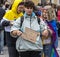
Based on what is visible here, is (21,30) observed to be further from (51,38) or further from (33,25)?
(51,38)

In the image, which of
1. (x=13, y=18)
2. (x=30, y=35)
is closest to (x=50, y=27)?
(x=13, y=18)

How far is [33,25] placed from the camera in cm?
545

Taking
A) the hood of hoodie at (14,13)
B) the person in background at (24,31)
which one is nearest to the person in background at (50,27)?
the hood of hoodie at (14,13)

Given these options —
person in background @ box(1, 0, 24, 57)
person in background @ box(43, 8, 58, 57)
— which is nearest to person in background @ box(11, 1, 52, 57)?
person in background @ box(1, 0, 24, 57)

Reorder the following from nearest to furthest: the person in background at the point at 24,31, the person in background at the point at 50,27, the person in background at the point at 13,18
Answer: the person in background at the point at 24,31, the person in background at the point at 13,18, the person in background at the point at 50,27

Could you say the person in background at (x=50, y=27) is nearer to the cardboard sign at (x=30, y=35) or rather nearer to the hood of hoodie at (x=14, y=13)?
the hood of hoodie at (x=14, y=13)

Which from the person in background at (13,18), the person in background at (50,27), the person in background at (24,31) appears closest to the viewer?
the person in background at (24,31)

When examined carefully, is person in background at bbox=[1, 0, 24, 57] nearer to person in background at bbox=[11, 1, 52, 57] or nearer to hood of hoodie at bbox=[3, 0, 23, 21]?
hood of hoodie at bbox=[3, 0, 23, 21]

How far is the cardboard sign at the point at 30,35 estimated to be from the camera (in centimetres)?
545

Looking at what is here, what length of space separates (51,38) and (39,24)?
1.65 meters

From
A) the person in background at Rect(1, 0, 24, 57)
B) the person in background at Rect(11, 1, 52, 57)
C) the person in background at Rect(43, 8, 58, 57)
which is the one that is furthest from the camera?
the person in background at Rect(43, 8, 58, 57)

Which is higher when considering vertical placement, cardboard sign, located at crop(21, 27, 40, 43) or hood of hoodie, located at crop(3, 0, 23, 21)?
hood of hoodie, located at crop(3, 0, 23, 21)

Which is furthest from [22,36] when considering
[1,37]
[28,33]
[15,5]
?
[1,37]

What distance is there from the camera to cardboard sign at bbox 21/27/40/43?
5445mm
